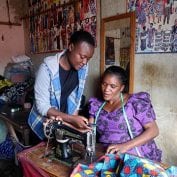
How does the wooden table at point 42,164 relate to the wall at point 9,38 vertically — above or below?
below

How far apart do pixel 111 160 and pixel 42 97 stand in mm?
741

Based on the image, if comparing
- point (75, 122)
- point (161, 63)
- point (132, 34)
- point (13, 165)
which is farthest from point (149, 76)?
point (13, 165)

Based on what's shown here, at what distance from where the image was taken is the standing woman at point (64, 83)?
1.69 m

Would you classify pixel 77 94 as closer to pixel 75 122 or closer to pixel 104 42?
pixel 75 122

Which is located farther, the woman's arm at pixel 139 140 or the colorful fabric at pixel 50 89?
the colorful fabric at pixel 50 89

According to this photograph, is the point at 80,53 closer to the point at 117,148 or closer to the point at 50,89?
the point at 50,89

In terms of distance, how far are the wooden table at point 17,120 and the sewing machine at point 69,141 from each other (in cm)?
86

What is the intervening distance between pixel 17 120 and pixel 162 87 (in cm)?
156

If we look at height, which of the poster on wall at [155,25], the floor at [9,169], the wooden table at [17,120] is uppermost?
the poster on wall at [155,25]

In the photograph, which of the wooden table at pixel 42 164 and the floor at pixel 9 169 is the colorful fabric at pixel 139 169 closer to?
the wooden table at pixel 42 164

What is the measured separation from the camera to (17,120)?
2641mm

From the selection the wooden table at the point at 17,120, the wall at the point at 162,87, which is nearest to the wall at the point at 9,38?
the wooden table at the point at 17,120

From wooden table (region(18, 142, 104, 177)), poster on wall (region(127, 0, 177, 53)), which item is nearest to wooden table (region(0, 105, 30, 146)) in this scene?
wooden table (region(18, 142, 104, 177))

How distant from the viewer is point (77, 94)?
77.8 inches
